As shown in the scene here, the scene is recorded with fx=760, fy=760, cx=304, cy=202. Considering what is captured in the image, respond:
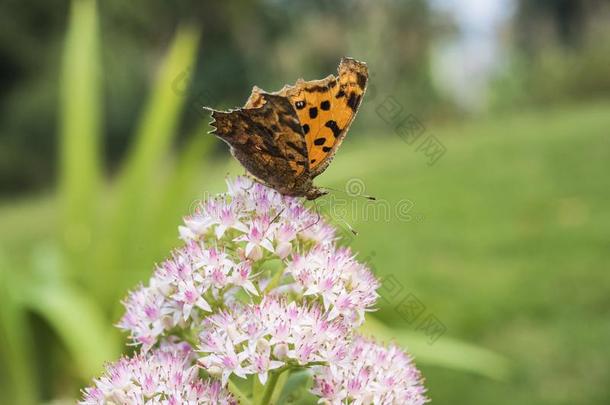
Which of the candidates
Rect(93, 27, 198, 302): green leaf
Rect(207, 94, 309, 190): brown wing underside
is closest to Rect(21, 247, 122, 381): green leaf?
Rect(93, 27, 198, 302): green leaf

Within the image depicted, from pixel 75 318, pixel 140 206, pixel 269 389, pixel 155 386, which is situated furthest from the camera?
pixel 140 206

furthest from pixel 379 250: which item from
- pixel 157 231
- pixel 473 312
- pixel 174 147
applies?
pixel 174 147

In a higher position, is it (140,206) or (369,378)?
(140,206)

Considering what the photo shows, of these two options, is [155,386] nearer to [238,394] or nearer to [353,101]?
[238,394]

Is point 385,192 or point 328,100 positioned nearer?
point 328,100

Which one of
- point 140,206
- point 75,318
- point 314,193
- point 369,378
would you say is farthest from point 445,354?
point 369,378

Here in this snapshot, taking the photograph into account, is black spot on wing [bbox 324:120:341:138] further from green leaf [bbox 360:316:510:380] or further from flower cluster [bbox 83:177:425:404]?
green leaf [bbox 360:316:510:380]

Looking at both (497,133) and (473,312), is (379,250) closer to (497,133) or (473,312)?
(473,312)
